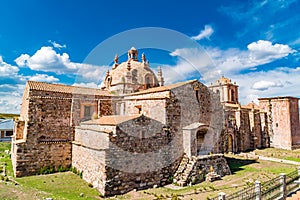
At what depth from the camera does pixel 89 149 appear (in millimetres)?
13742

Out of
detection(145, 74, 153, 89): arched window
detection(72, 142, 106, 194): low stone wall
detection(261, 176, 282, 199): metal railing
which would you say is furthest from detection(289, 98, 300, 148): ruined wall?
detection(72, 142, 106, 194): low stone wall

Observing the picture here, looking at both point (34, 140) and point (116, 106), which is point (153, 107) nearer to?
point (116, 106)

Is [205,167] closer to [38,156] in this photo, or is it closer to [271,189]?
[271,189]

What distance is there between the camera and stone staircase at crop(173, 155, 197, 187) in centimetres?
1374

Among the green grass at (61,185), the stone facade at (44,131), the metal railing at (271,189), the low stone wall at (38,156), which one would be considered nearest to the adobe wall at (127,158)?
the green grass at (61,185)

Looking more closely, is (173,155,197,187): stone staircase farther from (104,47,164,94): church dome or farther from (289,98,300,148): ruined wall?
(289,98,300,148): ruined wall

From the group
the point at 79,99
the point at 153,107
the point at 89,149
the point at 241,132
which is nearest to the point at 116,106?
the point at 79,99

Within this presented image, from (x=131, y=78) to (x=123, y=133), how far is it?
460 inches

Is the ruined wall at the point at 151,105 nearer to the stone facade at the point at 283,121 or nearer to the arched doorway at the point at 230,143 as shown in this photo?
the arched doorway at the point at 230,143

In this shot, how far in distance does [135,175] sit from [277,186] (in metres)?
7.52

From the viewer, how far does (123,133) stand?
12641 millimetres

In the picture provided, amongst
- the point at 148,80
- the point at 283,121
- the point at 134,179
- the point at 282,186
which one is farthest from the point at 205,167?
the point at 283,121

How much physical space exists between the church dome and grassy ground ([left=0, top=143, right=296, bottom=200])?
10.4 metres

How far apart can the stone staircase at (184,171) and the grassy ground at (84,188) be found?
1.84ft
